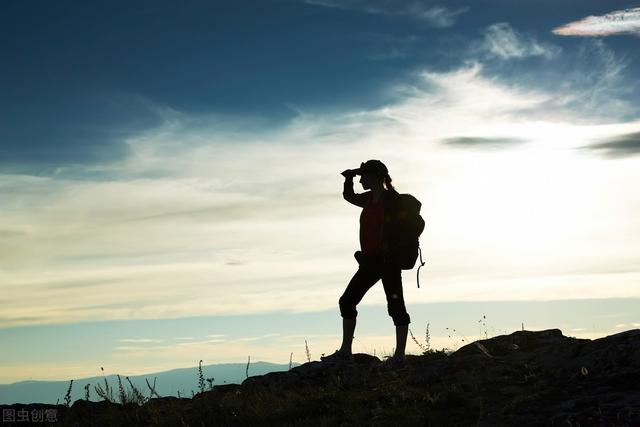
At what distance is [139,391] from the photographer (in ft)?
34.0

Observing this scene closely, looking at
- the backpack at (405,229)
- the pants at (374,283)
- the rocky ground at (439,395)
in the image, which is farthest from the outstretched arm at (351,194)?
the rocky ground at (439,395)

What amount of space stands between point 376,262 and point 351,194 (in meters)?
1.21

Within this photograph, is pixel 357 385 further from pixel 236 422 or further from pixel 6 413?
pixel 6 413

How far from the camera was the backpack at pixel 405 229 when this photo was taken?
1049 centimetres

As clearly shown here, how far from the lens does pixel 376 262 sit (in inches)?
416

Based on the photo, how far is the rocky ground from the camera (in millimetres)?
6848

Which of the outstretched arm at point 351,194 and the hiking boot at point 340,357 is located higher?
the outstretched arm at point 351,194

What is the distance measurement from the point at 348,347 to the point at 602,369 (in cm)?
411

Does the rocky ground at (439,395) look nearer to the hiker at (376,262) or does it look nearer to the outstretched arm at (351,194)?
the hiker at (376,262)

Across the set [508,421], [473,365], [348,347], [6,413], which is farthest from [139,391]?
[508,421]

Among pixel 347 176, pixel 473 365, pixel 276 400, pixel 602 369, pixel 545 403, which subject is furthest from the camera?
pixel 347 176

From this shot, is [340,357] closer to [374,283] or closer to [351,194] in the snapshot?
[374,283]

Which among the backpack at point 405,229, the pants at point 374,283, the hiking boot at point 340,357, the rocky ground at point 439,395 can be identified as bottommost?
the rocky ground at point 439,395

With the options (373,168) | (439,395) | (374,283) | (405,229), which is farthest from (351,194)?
(439,395)
